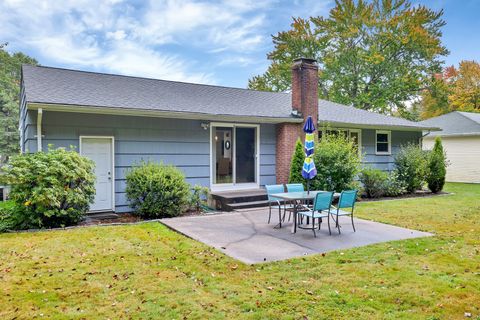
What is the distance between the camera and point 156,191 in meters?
8.37

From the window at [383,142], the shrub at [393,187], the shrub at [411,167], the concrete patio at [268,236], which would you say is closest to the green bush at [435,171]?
the shrub at [411,167]

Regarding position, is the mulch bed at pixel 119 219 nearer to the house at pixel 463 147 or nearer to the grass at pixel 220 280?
the grass at pixel 220 280

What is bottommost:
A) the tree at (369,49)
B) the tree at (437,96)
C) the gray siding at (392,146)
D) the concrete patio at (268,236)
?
the concrete patio at (268,236)

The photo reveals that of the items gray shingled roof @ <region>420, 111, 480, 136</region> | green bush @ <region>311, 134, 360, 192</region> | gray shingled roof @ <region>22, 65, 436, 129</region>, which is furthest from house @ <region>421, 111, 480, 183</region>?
green bush @ <region>311, 134, 360, 192</region>

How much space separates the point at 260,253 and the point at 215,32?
13384 millimetres

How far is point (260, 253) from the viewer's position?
539cm

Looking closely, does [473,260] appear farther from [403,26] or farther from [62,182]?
[403,26]

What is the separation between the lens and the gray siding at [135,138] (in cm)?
839

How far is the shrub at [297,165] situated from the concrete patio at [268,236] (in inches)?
102

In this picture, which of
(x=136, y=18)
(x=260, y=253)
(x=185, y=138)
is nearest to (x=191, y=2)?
(x=136, y=18)

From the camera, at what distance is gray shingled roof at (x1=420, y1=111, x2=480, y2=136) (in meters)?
18.7

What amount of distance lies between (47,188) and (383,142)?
12601 millimetres

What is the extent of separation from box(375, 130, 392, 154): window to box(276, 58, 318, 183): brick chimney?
3.97 m

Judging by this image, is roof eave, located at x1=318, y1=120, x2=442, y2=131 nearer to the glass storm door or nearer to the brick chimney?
the brick chimney
